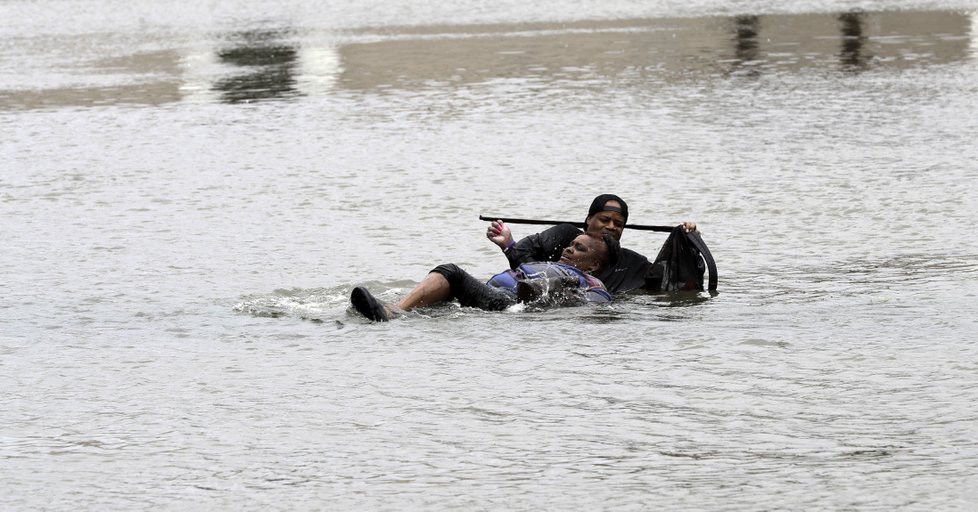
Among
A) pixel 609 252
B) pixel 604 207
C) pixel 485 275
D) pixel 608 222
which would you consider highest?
pixel 604 207

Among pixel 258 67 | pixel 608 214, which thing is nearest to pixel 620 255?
pixel 608 214

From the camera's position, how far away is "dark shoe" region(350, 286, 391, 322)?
10094 millimetres

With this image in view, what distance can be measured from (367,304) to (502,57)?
19254mm

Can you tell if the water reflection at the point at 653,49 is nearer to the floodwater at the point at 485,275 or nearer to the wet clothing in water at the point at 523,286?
the floodwater at the point at 485,275

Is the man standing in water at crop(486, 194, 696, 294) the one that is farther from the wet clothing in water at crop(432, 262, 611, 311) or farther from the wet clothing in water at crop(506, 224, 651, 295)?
the wet clothing in water at crop(432, 262, 611, 311)

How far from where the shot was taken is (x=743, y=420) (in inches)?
305

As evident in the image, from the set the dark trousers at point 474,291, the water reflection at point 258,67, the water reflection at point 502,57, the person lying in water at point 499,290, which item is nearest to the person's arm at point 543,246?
the person lying in water at point 499,290

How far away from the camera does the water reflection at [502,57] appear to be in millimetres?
25531

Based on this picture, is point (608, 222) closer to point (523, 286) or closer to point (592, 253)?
point (592, 253)

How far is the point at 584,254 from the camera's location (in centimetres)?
1130

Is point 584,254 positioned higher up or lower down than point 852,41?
higher up

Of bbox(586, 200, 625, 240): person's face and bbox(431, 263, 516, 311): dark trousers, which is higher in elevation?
bbox(586, 200, 625, 240): person's face

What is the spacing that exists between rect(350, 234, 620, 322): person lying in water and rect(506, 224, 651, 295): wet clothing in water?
20cm

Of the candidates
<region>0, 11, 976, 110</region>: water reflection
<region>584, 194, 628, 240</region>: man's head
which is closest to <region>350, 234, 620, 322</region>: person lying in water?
<region>584, 194, 628, 240</region>: man's head
